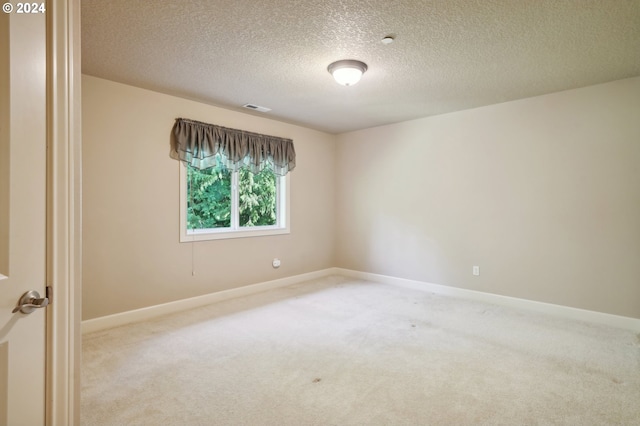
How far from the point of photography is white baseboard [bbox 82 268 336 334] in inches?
128

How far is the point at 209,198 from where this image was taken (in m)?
4.23

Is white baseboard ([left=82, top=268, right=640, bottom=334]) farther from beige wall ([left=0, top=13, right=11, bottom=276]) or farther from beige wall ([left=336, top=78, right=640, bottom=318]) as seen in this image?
beige wall ([left=0, top=13, right=11, bottom=276])

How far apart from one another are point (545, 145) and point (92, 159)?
477 centimetres

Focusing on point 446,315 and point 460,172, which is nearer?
point 446,315

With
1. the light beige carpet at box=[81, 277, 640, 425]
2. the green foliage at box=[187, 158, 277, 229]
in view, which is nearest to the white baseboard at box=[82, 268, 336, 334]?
the light beige carpet at box=[81, 277, 640, 425]

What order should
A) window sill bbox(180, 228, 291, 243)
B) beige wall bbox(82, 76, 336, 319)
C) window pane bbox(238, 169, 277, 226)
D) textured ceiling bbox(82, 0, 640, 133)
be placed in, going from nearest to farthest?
textured ceiling bbox(82, 0, 640, 133)
beige wall bbox(82, 76, 336, 319)
window sill bbox(180, 228, 291, 243)
window pane bbox(238, 169, 277, 226)

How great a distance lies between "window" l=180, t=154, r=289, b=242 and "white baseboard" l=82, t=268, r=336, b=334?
0.72 meters

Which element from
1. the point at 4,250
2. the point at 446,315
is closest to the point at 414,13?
the point at 4,250

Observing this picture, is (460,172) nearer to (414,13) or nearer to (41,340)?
(414,13)

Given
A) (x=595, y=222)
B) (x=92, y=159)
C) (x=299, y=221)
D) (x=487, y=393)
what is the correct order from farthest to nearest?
(x=299, y=221) < (x=595, y=222) < (x=92, y=159) < (x=487, y=393)

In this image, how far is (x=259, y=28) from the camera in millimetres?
2354

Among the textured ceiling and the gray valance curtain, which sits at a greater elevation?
the textured ceiling

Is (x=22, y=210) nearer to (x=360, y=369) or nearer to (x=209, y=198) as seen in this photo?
(x=360, y=369)

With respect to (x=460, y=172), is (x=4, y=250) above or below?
below
